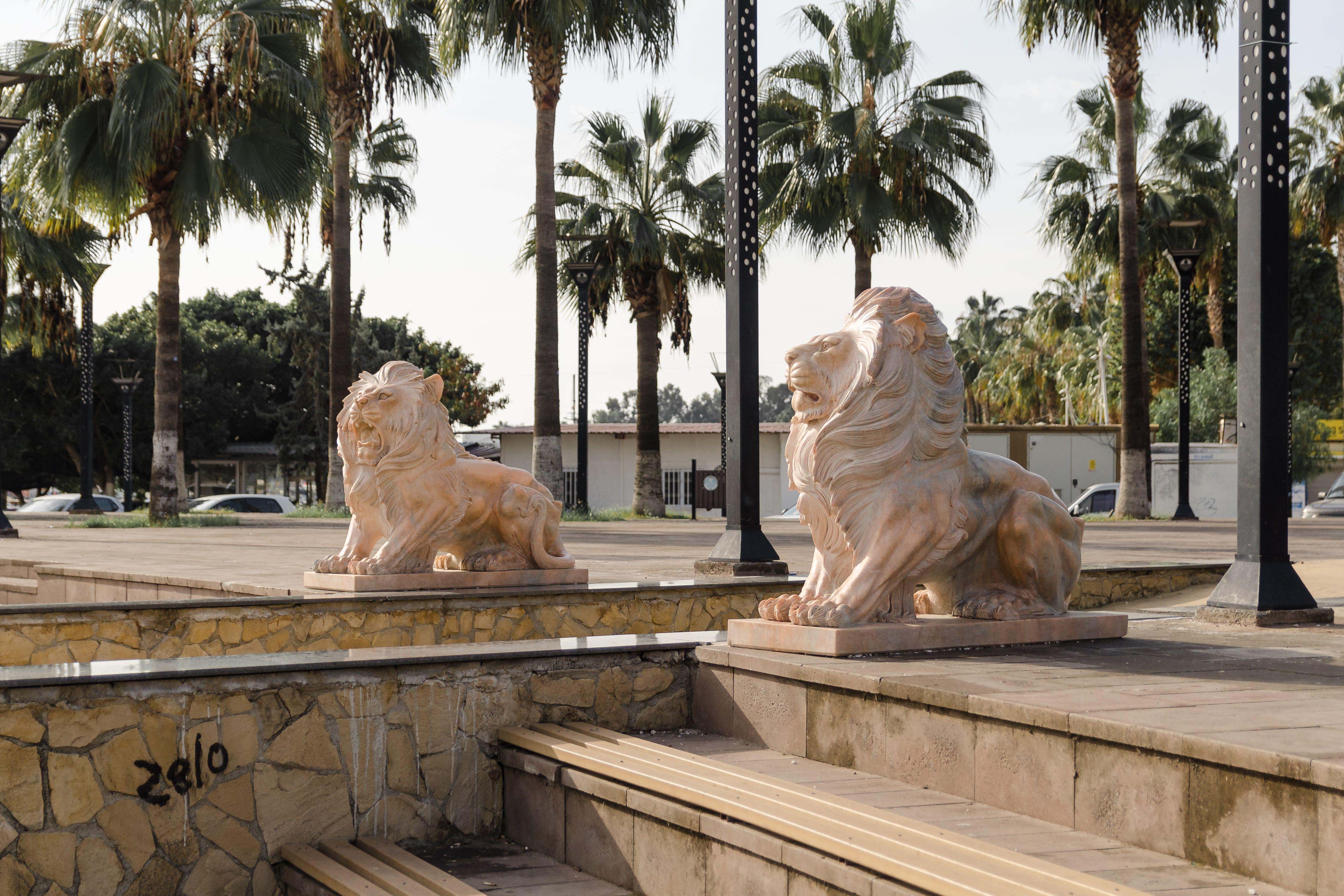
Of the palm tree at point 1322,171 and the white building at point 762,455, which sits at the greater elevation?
the palm tree at point 1322,171

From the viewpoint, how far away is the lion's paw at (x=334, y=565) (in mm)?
7836

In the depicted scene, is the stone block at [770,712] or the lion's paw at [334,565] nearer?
the stone block at [770,712]

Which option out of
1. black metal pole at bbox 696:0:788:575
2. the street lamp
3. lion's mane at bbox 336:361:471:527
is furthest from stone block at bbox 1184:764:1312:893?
the street lamp

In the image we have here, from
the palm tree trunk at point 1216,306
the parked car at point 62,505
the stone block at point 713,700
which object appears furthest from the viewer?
the palm tree trunk at point 1216,306

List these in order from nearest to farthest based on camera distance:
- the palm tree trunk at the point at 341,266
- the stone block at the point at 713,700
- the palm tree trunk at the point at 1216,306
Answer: the stone block at the point at 713,700 → the palm tree trunk at the point at 341,266 → the palm tree trunk at the point at 1216,306

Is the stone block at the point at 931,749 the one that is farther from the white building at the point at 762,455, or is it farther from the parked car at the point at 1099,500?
the white building at the point at 762,455

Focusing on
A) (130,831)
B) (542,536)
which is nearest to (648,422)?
(542,536)

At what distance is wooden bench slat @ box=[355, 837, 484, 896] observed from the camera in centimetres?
408

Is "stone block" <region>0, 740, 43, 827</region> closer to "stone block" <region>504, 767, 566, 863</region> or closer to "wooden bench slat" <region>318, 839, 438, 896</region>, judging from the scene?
"wooden bench slat" <region>318, 839, 438, 896</region>

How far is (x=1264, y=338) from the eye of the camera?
665 cm

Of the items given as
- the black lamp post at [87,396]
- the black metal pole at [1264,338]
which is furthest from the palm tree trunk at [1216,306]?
the black metal pole at [1264,338]

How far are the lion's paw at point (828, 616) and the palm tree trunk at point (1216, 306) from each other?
A: 34903 millimetres

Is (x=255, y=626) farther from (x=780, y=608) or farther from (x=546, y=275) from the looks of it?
(x=546, y=275)

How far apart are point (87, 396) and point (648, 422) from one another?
12.9 metres
